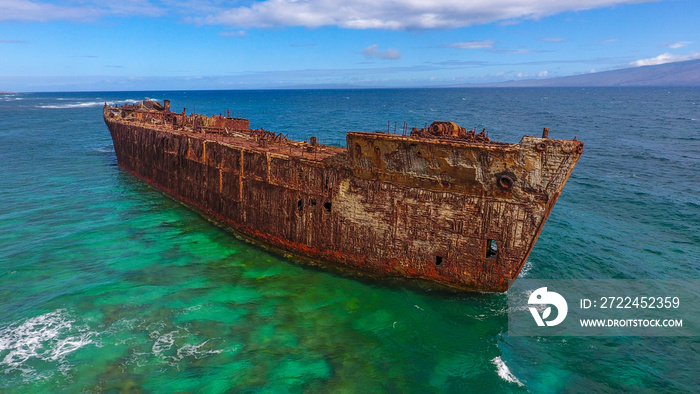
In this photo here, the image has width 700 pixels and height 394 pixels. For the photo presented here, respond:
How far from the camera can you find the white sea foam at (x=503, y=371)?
12922 mm

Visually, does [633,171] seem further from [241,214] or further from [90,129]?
[90,129]

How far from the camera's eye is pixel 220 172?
80.5 ft

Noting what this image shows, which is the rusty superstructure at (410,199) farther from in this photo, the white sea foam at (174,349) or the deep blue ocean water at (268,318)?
the white sea foam at (174,349)

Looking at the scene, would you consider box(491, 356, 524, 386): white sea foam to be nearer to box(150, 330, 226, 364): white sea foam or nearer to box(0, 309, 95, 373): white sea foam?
box(150, 330, 226, 364): white sea foam

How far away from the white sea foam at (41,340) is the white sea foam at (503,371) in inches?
579

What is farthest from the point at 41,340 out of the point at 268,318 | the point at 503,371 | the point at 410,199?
the point at 503,371

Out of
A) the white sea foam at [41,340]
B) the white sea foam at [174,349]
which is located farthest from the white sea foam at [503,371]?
the white sea foam at [41,340]

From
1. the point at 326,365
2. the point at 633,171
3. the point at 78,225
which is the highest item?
the point at 633,171

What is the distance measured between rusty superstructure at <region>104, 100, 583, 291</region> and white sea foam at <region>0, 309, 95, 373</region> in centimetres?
965

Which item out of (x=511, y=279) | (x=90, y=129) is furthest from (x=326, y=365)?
(x=90, y=129)

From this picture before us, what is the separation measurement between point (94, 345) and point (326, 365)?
850 cm

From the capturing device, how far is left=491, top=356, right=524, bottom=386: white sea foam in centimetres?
1292

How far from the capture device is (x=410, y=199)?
55.5 feet

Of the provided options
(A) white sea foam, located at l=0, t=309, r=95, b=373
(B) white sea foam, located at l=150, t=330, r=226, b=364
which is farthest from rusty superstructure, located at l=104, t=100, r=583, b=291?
(A) white sea foam, located at l=0, t=309, r=95, b=373
